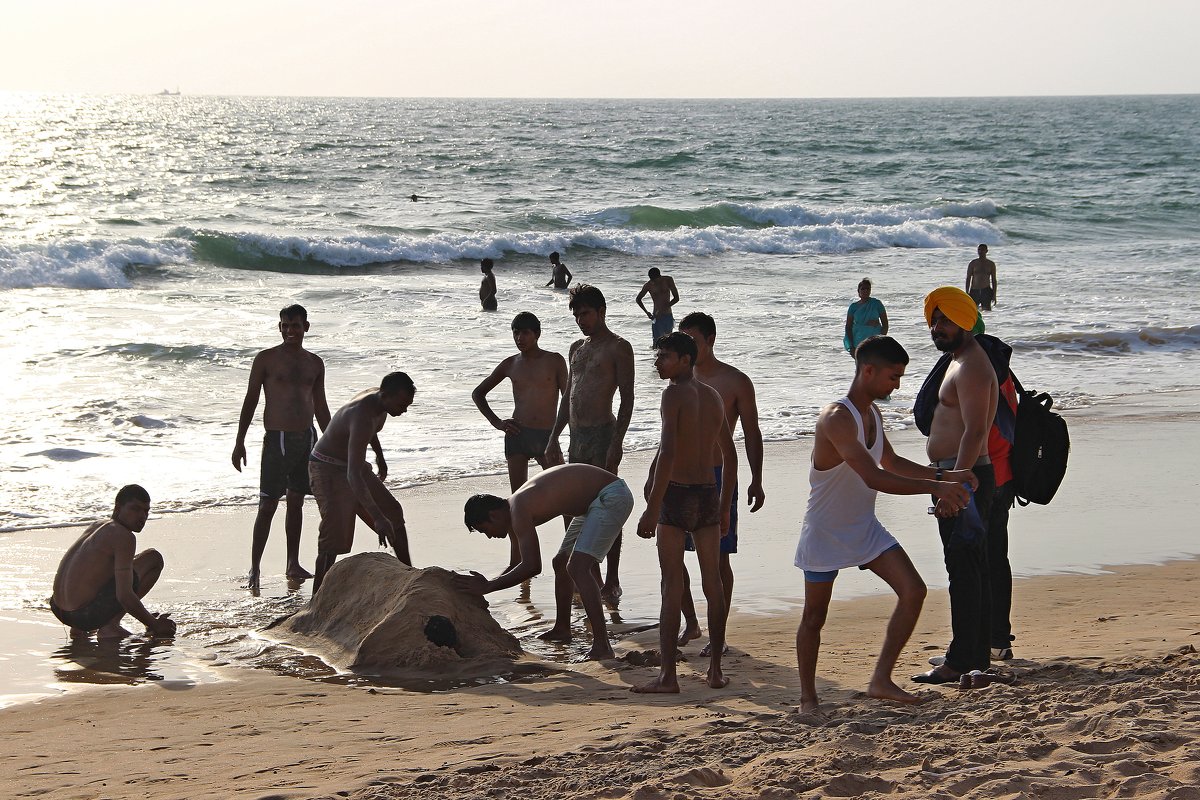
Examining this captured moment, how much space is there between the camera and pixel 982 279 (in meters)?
19.1

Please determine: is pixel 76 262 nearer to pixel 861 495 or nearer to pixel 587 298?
pixel 587 298

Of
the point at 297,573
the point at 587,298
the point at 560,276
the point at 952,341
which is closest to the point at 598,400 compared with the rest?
the point at 587,298

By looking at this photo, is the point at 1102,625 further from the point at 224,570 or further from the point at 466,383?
the point at 466,383

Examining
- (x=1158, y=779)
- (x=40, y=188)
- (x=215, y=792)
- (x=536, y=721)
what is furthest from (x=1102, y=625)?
(x=40, y=188)

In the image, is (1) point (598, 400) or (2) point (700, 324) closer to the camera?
(2) point (700, 324)

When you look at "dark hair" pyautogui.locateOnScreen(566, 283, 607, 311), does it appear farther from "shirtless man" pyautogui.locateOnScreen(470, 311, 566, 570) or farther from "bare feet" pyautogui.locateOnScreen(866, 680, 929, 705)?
"bare feet" pyautogui.locateOnScreen(866, 680, 929, 705)

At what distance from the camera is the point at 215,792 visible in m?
4.07

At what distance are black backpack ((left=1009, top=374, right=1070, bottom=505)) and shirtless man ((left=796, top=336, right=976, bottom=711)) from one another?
72 cm

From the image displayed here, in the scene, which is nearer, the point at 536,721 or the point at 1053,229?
the point at 536,721

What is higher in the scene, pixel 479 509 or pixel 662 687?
pixel 479 509

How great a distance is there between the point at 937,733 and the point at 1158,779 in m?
0.76

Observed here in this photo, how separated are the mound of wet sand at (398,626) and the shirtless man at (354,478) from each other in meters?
0.35

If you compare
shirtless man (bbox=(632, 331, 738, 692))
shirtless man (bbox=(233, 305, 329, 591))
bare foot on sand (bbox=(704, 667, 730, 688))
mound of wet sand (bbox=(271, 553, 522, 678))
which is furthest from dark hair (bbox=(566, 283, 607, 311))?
bare foot on sand (bbox=(704, 667, 730, 688))

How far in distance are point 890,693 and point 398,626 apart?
2.33 meters
